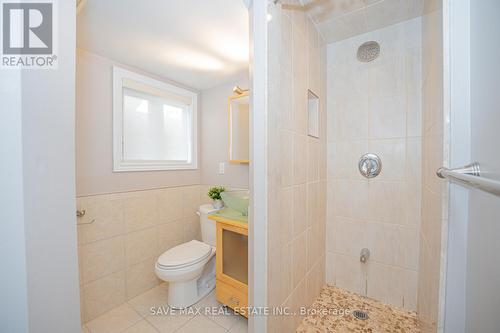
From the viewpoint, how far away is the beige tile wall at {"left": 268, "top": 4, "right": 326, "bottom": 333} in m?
0.93

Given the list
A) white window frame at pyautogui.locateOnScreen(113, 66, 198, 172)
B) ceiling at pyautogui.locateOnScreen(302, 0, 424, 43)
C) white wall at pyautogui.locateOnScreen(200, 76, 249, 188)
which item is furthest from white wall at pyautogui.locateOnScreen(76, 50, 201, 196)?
ceiling at pyautogui.locateOnScreen(302, 0, 424, 43)

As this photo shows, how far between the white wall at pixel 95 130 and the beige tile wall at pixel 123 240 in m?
0.12

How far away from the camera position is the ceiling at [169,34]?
1115 mm

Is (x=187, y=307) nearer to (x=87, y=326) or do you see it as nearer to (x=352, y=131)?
(x=87, y=326)

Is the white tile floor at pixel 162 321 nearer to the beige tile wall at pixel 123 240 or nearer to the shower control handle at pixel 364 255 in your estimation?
the beige tile wall at pixel 123 240

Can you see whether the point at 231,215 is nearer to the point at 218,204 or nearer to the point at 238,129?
the point at 218,204

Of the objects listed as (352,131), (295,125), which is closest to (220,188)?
(295,125)

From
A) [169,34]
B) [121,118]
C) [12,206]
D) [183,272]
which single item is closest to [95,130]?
[121,118]

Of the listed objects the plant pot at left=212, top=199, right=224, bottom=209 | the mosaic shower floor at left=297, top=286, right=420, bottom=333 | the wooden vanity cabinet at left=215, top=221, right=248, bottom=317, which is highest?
the plant pot at left=212, top=199, right=224, bottom=209

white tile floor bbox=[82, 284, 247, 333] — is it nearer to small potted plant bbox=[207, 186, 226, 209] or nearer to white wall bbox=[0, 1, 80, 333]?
small potted plant bbox=[207, 186, 226, 209]

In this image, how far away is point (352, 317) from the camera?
1.30 m

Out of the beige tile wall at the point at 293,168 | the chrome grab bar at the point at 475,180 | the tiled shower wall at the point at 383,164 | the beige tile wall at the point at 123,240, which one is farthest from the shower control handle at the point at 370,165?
the beige tile wall at the point at 123,240

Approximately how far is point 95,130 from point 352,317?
8.23 feet

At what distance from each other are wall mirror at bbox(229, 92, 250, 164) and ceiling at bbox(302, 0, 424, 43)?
0.99 m
